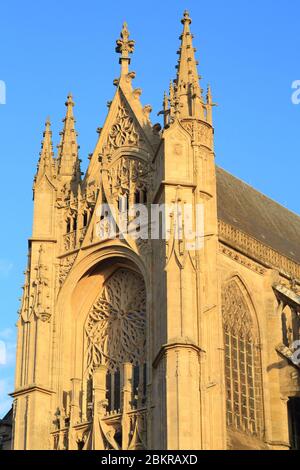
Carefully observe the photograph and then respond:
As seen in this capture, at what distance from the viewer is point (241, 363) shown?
3772cm

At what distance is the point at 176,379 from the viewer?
34.1 m

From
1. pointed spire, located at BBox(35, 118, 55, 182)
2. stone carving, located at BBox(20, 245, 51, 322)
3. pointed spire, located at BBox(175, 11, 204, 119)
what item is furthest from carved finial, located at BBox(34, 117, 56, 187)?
pointed spire, located at BBox(175, 11, 204, 119)

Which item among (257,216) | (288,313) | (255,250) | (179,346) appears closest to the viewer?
(179,346)

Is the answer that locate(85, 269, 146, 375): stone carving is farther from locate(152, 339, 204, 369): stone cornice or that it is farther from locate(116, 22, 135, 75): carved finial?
locate(116, 22, 135, 75): carved finial

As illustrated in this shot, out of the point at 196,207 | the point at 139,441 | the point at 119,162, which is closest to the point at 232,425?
the point at 139,441

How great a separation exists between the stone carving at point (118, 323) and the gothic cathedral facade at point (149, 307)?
0.12 ft

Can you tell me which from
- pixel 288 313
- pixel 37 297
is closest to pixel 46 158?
pixel 37 297

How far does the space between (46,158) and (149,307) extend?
679 cm

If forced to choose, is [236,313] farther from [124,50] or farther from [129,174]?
[124,50]

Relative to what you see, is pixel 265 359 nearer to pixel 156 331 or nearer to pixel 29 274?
pixel 156 331

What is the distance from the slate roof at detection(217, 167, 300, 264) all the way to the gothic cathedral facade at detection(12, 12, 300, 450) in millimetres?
759

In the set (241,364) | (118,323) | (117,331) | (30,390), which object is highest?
(118,323)

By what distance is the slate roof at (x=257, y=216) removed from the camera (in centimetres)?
4206

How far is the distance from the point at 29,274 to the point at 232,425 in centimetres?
711
